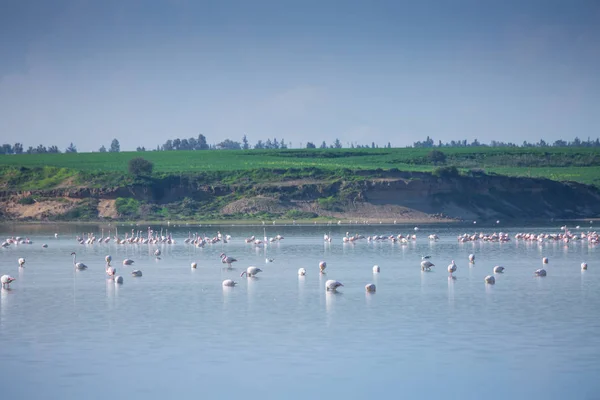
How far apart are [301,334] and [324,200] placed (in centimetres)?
8535

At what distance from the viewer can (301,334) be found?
2497 centimetres

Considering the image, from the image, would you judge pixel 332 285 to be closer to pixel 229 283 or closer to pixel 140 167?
pixel 229 283

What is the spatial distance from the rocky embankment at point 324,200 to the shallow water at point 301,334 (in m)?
62.2

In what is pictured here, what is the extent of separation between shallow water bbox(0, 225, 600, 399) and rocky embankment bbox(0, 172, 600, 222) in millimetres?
62231

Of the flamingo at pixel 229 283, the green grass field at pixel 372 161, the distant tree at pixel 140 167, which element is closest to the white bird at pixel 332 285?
the flamingo at pixel 229 283

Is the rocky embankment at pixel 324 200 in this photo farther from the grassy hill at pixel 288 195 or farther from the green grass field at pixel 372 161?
the green grass field at pixel 372 161

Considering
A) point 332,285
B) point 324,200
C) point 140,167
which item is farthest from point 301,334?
point 140,167

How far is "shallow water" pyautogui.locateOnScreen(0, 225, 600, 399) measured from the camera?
19531 millimetres

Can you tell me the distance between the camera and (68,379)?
20.1 metres

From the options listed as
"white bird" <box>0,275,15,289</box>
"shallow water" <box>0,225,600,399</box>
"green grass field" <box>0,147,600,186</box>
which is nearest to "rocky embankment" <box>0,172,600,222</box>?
"green grass field" <box>0,147,600,186</box>

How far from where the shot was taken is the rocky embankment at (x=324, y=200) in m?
108

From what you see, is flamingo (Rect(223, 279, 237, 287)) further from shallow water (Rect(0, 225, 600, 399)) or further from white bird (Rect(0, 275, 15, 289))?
white bird (Rect(0, 275, 15, 289))

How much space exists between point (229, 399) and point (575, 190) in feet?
366

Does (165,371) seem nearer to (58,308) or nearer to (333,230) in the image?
(58,308)
